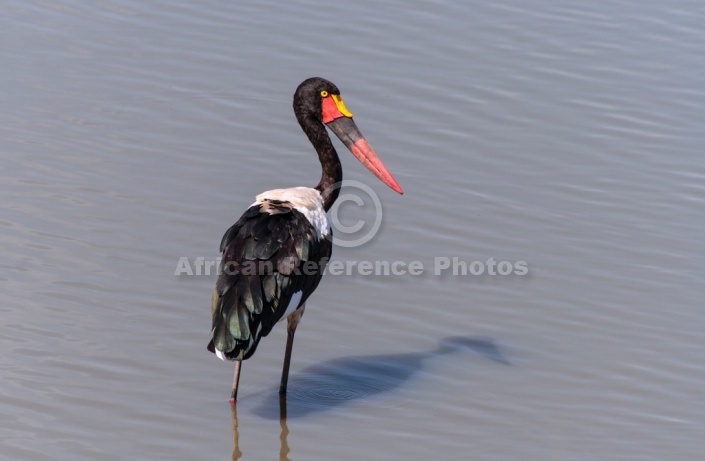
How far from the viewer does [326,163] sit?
7160 millimetres

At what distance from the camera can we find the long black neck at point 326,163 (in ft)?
23.1

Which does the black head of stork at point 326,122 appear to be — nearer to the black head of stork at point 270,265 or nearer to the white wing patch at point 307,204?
the black head of stork at point 270,265

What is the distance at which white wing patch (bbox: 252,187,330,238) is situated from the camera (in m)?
6.55

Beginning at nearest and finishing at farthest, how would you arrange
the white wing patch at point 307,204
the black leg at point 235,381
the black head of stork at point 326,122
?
1. the black leg at point 235,381
2. the white wing patch at point 307,204
3. the black head of stork at point 326,122

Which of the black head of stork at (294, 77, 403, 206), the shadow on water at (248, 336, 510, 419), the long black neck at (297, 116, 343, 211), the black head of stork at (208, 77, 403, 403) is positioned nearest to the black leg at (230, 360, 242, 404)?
the black head of stork at (208, 77, 403, 403)

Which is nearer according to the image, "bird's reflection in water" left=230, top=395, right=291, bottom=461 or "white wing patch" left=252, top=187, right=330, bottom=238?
"bird's reflection in water" left=230, top=395, right=291, bottom=461

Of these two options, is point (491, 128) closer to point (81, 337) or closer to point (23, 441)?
point (81, 337)

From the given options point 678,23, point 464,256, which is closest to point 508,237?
point 464,256

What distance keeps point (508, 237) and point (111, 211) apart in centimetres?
268

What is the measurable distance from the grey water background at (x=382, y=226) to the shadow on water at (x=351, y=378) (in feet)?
0.06

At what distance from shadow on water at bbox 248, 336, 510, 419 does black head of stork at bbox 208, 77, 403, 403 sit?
0.45ft

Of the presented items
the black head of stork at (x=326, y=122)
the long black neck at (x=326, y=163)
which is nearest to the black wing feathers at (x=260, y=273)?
the long black neck at (x=326, y=163)

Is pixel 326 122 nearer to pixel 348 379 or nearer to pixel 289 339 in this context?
pixel 289 339

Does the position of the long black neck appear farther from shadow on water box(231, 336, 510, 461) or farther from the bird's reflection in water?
the bird's reflection in water
